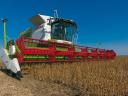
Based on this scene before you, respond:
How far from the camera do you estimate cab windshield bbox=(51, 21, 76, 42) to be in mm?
14219

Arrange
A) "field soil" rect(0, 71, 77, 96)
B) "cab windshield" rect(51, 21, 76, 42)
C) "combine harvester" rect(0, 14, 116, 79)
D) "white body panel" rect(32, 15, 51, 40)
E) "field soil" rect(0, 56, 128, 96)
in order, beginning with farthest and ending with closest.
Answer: "cab windshield" rect(51, 21, 76, 42), "white body panel" rect(32, 15, 51, 40), "combine harvester" rect(0, 14, 116, 79), "field soil" rect(0, 71, 77, 96), "field soil" rect(0, 56, 128, 96)

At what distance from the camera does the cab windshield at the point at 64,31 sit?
14.2 metres

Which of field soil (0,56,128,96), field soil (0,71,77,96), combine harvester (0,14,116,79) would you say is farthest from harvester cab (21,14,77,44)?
field soil (0,71,77,96)

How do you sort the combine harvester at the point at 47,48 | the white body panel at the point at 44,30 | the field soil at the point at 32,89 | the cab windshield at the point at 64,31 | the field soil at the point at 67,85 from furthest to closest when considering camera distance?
the cab windshield at the point at 64,31
the white body panel at the point at 44,30
the combine harvester at the point at 47,48
the field soil at the point at 32,89
the field soil at the point at 67,85

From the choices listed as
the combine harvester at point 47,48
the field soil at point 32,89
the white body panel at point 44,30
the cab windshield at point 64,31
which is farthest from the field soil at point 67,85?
the cab windshield at point 64,31

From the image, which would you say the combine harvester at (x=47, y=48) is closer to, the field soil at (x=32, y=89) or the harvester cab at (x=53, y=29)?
the harvester cab at (x=53, y=29)

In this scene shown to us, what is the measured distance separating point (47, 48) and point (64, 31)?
12.6ft

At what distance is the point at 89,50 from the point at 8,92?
309 inches

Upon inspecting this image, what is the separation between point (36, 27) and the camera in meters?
14.8

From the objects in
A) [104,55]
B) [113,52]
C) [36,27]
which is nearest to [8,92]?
[36,27]

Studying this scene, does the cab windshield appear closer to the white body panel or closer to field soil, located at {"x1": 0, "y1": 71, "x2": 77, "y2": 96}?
the white body panel

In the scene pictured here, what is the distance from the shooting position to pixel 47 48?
36.5 ft

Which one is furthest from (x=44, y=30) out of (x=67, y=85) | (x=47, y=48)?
(x=67, y=85)

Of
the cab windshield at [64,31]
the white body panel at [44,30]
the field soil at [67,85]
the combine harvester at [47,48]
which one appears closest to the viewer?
the field soil at [67,85]
